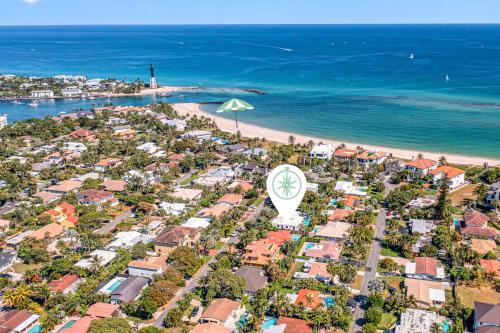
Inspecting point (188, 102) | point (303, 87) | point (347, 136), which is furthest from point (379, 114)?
point (188, 102)

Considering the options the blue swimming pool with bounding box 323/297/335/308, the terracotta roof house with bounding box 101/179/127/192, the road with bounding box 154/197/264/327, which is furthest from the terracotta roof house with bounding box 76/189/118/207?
the blue swimming pool with bounding box 323/297/335/308

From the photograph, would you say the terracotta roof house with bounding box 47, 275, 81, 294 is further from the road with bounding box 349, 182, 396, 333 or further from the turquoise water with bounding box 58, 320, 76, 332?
the road with bounding box 349, 182, 396, 333

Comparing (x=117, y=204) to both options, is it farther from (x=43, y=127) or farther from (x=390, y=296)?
(x=43, y=127)

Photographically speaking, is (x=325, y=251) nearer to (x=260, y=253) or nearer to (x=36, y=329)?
(x=260, y=253)

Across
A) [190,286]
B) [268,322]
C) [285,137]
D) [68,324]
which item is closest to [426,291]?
[268,322]

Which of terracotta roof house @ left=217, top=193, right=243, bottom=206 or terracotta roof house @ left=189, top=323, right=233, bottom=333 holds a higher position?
terracotta roof house @ left=217, top=193, right=243, bottom=206

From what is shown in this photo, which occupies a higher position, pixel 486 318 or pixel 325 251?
pixel 325 251
